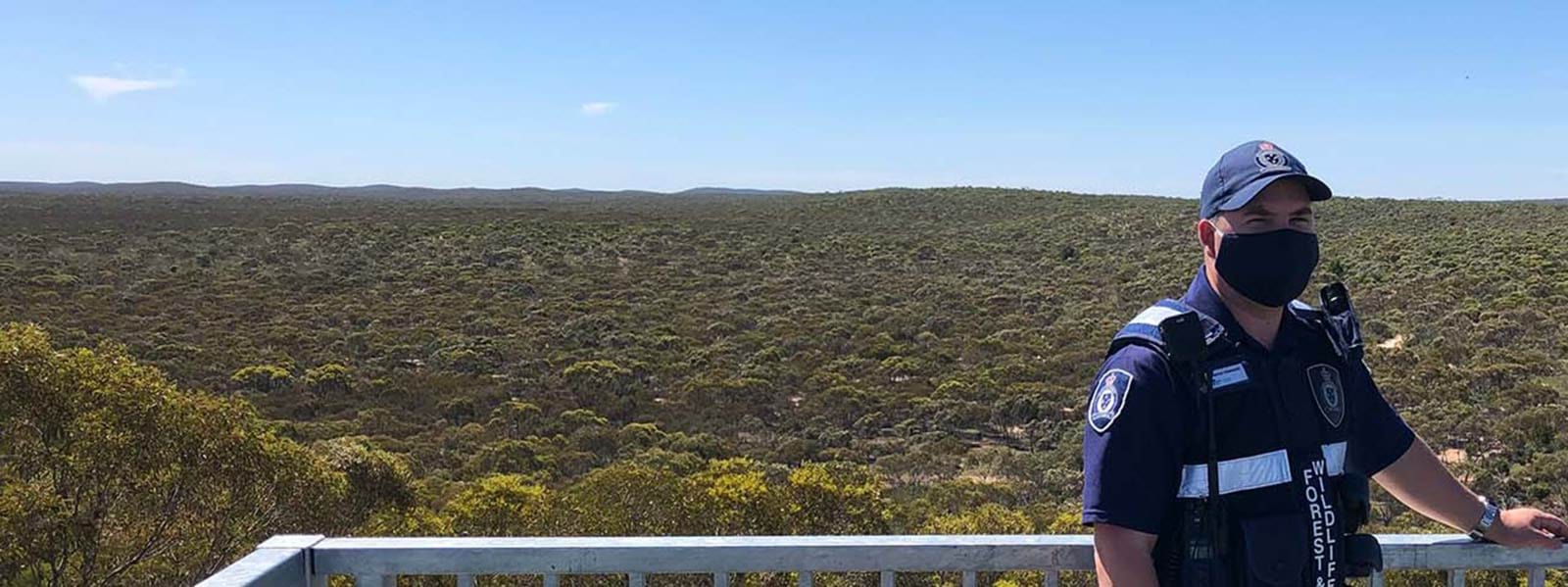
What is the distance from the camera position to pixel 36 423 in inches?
218

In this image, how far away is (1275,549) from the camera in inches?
67.6

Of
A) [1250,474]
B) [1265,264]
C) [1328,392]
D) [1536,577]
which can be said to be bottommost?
[1536,577]

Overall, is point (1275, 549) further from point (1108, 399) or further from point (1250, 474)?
point (1108, 399)

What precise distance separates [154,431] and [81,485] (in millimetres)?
434

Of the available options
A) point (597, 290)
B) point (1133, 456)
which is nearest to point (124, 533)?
point (1133, 456)

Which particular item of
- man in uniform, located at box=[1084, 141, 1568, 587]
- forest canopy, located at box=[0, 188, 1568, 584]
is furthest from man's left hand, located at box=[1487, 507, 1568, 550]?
forest canopy, located at box=[0, 188, 1568, 584]

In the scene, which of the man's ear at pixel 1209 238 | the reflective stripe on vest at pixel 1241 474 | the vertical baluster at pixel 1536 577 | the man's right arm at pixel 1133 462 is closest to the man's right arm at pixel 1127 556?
the man's right arm at pixel 1133 462

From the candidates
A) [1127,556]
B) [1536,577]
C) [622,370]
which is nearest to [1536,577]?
[1536,577]

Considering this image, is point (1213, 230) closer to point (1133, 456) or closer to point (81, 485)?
point (1133, 456)

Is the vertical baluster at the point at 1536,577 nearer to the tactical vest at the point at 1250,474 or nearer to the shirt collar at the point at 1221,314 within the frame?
the tactical vest at the point at 1250,474

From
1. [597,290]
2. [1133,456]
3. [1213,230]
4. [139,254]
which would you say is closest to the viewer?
[1133,456]

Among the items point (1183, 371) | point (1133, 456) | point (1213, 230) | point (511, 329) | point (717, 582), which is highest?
point (1213, 230)

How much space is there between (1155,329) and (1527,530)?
3.39 ft

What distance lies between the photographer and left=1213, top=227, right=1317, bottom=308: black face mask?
71.2 inches
